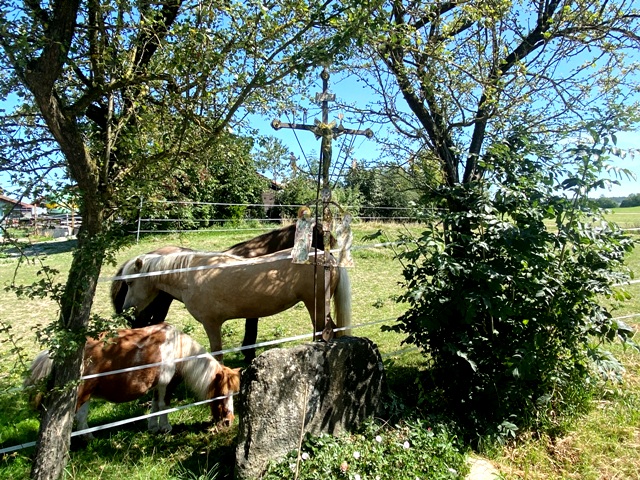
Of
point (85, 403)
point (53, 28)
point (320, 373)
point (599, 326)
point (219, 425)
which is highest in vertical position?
point (53, 28)

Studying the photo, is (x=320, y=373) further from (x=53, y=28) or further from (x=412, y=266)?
(x=53, y=28)

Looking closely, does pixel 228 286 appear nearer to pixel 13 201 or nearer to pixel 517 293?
pixel 13 201

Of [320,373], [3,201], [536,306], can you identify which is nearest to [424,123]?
[536,306]

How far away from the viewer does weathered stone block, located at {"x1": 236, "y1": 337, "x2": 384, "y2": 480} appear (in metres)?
2.44

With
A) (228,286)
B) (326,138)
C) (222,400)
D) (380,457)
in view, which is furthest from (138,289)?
(380,457)

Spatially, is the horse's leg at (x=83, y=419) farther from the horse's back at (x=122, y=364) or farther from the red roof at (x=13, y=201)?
the red roof at (x=13, y=201)

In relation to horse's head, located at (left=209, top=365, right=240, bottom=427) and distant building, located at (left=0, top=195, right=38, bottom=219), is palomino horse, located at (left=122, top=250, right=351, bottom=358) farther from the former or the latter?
distant building, located at (left=0, top=195, right=38, bottom=219)

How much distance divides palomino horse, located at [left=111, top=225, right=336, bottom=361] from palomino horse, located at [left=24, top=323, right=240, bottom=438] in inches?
45.7

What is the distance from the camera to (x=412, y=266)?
313cm

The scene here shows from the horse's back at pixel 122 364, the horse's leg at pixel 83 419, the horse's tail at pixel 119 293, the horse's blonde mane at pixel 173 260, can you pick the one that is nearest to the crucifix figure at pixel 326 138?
the horse's back at pixel 122 364

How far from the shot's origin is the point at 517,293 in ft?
10.1

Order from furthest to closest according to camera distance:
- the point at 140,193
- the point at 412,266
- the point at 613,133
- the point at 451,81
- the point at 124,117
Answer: the point at 451,81
the point at 412,266
the point at 613,133
the point at 124,117
the point at 140,193

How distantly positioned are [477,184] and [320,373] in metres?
1.82

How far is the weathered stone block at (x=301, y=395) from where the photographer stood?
244 cm
